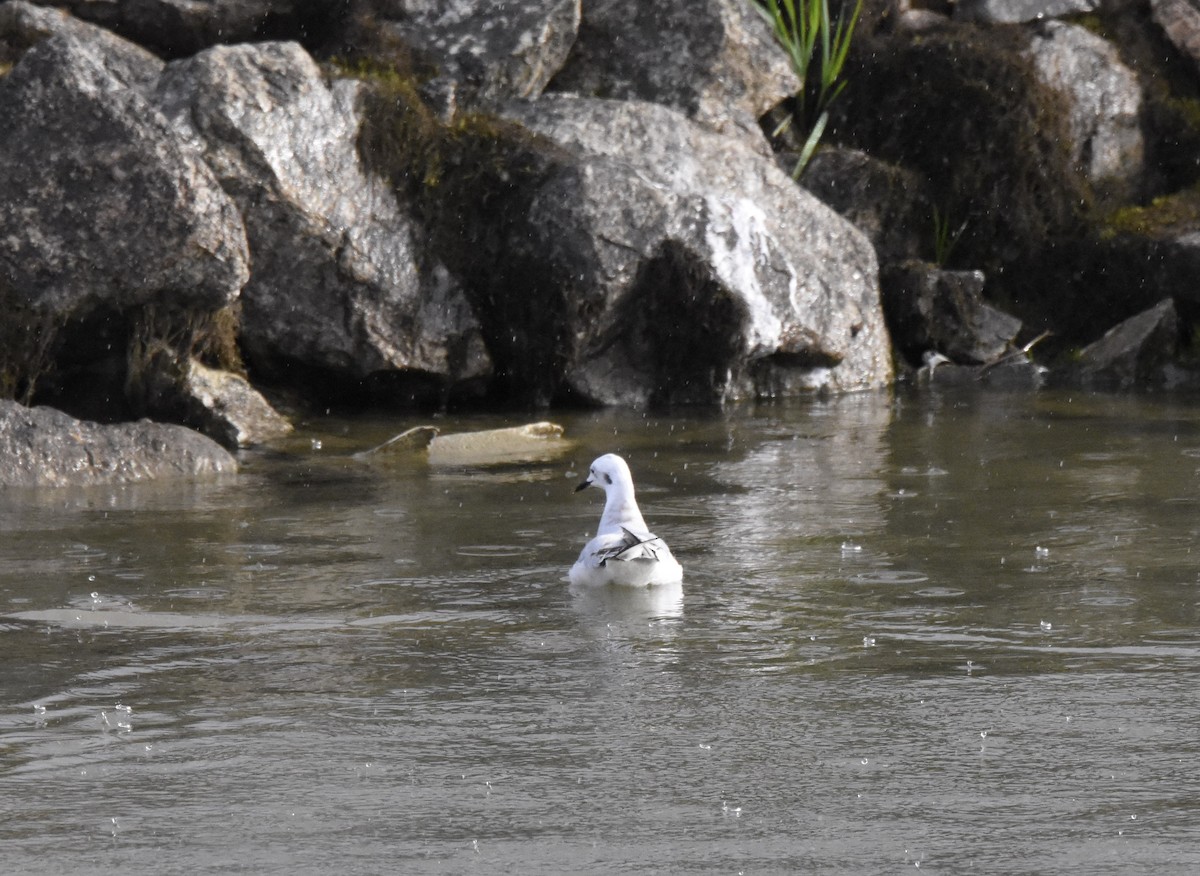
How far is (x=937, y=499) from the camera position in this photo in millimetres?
9031

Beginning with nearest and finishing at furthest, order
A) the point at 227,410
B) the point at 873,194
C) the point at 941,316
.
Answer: the point at 227,410 < the point at 941,316 < the point at 873,194

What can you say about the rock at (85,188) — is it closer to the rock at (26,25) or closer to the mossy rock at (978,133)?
the rock at (26,25)

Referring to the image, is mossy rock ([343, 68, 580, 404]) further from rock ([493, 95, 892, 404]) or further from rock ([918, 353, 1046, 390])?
rock ([918, 353, 1046, 390])

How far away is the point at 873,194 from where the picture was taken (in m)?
16.2

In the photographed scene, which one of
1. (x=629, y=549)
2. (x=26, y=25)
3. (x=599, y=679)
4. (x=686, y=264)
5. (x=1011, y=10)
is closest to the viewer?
(x=599, y=679)

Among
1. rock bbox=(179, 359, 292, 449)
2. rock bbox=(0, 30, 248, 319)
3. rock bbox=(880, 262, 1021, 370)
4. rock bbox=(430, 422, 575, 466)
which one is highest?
rock bbox=(0, 30, 248, 319)

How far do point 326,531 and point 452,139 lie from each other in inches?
233

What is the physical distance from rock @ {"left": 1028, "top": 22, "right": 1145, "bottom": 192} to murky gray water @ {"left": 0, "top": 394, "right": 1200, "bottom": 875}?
8.03 metres

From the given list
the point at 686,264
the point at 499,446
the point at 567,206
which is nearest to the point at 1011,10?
the point at 686,264

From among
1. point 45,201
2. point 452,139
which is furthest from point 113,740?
point 452,139

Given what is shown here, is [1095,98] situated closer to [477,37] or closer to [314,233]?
[477,37]

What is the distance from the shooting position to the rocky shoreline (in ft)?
37.3

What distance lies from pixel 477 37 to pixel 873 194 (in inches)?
158

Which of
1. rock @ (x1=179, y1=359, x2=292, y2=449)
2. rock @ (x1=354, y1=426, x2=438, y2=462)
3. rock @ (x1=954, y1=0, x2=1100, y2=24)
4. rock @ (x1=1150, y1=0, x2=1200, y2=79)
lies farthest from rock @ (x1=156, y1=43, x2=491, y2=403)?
rock @ (x1=1150, y1=0, x2=1200, y2=79)
